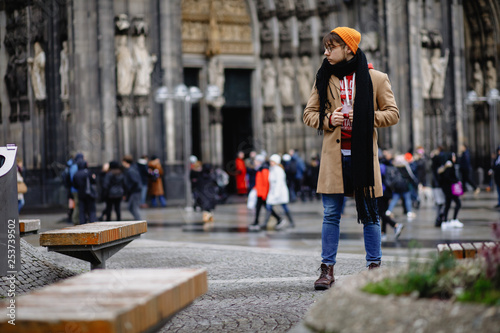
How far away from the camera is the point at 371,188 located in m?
6.64

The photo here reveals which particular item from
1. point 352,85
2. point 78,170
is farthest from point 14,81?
point 352,85

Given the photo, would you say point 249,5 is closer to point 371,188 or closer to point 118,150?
point 118,150

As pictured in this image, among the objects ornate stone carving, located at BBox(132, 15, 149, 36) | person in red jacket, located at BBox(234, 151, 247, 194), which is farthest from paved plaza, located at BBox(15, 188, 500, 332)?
person in red jacket, located at BBox(234, 151, 247, 194)

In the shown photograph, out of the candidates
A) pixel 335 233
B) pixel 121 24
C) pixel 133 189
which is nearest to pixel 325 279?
pixel 335 233

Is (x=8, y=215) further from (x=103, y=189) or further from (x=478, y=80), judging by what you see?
(x=478, y=80)

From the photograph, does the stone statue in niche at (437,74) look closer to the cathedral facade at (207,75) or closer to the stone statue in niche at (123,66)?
the cathedral facade at (207,75)

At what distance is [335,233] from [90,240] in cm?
208

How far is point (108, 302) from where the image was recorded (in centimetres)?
301

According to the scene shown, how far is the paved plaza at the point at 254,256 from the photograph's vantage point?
6090 millimetres

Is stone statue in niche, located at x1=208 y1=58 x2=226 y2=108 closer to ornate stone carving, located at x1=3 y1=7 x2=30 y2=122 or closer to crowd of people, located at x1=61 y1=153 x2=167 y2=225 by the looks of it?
ornate stone carving, located at x1=3 y1=7 x2=30 y2=122

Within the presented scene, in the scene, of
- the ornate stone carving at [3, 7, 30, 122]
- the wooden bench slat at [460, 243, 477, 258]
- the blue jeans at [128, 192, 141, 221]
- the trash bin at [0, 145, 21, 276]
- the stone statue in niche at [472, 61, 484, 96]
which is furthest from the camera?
the stone statue in niche at [472, 61, 484, 96]

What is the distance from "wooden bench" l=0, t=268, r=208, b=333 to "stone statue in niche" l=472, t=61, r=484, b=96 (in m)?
33.7

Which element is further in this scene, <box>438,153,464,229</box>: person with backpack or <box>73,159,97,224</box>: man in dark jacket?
<box>73,159,97,224</box>: man in dark jacket

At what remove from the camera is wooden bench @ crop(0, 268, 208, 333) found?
2.70 meters
